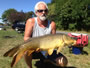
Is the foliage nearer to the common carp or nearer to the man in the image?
the man

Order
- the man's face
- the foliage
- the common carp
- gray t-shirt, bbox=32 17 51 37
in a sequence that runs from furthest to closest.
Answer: the foliage → gray t-shirt, bbox=32 17 51 37 → the man's face → the common carp

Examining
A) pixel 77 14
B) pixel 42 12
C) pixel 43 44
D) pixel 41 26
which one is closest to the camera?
pixel 43 44

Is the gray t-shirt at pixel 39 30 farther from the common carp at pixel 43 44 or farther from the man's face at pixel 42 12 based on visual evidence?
the common carp at pixel 43 44

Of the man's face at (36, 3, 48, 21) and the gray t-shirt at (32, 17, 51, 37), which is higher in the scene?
the man's face at (36, 3, 48, 21)

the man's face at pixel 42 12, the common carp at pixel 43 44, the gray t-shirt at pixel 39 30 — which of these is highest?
the man's face at pixel 42 12

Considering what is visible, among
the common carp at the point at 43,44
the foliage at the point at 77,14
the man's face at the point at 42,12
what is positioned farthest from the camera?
the foliage at the point at 77,14

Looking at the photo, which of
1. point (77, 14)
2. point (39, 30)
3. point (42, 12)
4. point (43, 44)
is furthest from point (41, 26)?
point (77, 14)

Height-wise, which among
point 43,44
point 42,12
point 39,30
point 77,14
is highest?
point 77,14

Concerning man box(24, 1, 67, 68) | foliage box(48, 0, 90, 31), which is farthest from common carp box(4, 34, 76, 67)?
foliage box(48, 0, 90, 31)

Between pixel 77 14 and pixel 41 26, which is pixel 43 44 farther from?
pixel 77 14

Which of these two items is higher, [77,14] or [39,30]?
[77,14]

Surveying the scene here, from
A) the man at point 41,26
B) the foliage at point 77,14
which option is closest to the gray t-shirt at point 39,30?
the man at point 41,26

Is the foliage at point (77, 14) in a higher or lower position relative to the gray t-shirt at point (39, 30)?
higher

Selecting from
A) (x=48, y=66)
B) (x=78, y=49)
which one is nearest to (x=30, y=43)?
(x=48, y=66)
